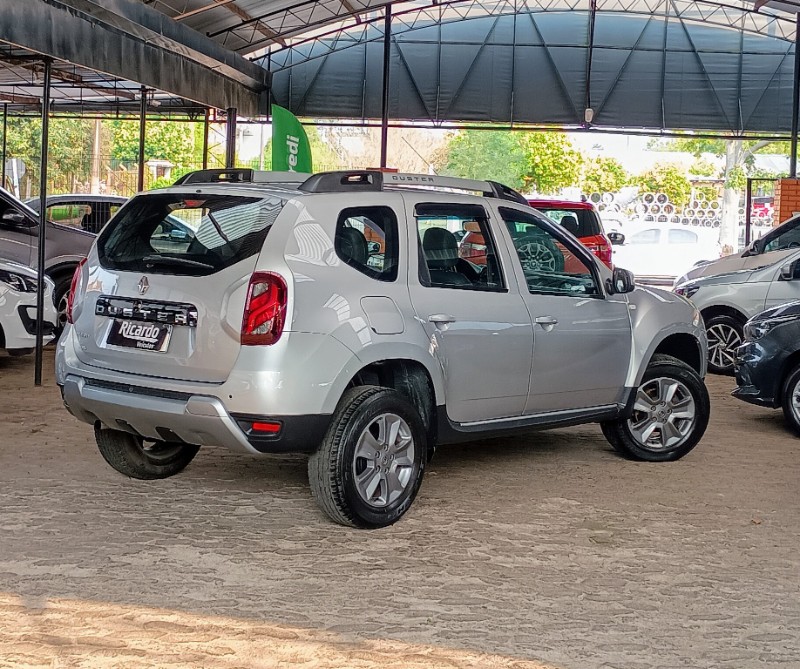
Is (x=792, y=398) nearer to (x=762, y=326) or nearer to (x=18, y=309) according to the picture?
(x=762, y=326)

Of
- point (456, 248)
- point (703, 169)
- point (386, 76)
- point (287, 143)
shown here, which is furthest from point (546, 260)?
point (703, 169)

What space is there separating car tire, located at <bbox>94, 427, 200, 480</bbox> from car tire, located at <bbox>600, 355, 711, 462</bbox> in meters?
2.84

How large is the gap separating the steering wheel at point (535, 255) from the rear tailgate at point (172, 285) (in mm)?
1713

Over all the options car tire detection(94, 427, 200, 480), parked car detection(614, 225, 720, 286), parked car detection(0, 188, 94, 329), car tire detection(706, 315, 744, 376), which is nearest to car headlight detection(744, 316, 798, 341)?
→ car tire detection(706, 315, 744, 376)

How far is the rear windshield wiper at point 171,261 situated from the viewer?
5.43 meters

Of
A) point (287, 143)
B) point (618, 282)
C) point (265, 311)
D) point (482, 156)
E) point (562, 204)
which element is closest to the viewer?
point (265, 311)

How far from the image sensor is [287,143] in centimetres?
1695

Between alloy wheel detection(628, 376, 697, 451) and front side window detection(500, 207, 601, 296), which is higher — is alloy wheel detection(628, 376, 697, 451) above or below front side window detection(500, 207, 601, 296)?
below

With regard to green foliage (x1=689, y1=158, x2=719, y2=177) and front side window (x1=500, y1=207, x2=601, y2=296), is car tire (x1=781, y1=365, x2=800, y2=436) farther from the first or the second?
green foliage (x1=689, y1=158, x2=719, y2=177)

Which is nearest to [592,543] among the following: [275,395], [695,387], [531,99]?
[275,395]

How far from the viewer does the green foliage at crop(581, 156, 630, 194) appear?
180 feet

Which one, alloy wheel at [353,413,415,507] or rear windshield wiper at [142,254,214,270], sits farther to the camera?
alloy wheel at [353,413,415,507]

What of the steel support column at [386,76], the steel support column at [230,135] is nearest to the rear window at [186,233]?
the steel support column at [230,135]

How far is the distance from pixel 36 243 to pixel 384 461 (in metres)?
8.96
